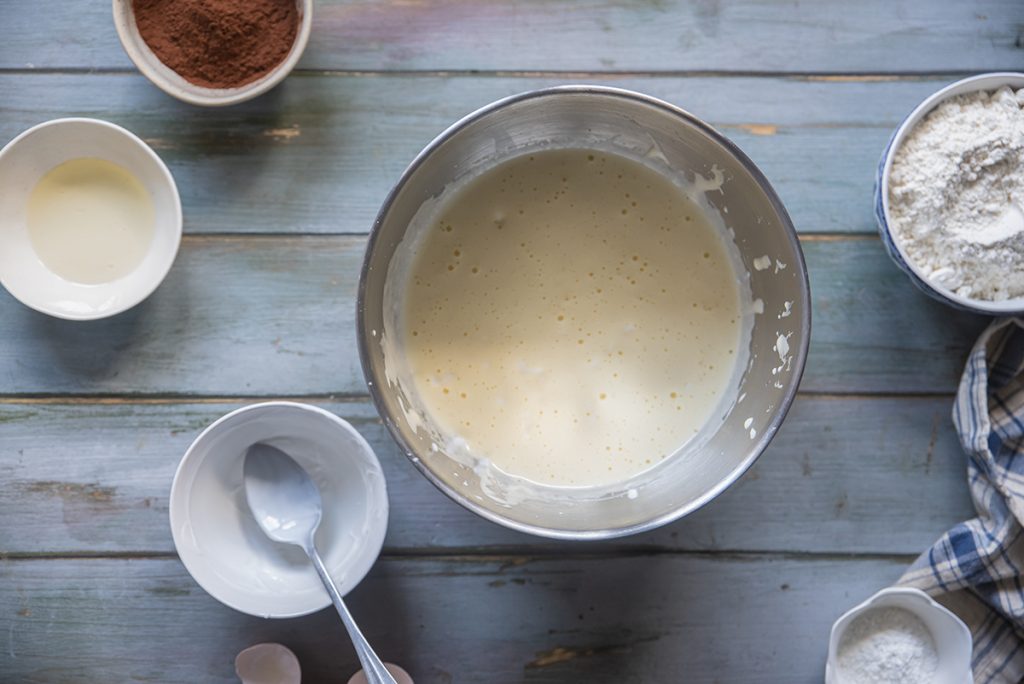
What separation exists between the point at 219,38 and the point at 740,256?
2.25ft

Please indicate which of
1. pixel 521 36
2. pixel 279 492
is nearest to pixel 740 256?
pixel 521 36

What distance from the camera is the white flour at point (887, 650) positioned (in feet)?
3.40

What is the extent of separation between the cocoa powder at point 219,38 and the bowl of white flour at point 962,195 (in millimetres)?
753

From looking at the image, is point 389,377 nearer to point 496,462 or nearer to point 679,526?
point 496,462

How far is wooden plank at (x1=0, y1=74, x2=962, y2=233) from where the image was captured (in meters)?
1.08

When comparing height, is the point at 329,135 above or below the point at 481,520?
above

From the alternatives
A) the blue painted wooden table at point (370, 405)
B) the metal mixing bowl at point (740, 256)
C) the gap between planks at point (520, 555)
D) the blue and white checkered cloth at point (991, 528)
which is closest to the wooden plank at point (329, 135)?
the blue painted wooden table at point (370, 405)

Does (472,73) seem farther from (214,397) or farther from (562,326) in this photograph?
(214,397)

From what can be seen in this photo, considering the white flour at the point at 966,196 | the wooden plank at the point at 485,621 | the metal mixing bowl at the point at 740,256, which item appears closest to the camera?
the metal mixing bowl at the point at 740,256

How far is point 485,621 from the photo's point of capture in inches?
42.9

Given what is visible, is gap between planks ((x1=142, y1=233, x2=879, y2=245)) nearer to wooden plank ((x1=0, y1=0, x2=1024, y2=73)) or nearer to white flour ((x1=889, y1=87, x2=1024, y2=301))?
wooden plank ((x1=0, y1=0, x2=1024, y2=73))

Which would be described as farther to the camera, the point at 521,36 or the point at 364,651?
the point at 521,36

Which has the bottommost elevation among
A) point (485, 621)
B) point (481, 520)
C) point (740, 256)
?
point (485, 621)

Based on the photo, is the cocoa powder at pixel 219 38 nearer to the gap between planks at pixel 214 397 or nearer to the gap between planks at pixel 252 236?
the gap between planks at pixel 252 236
